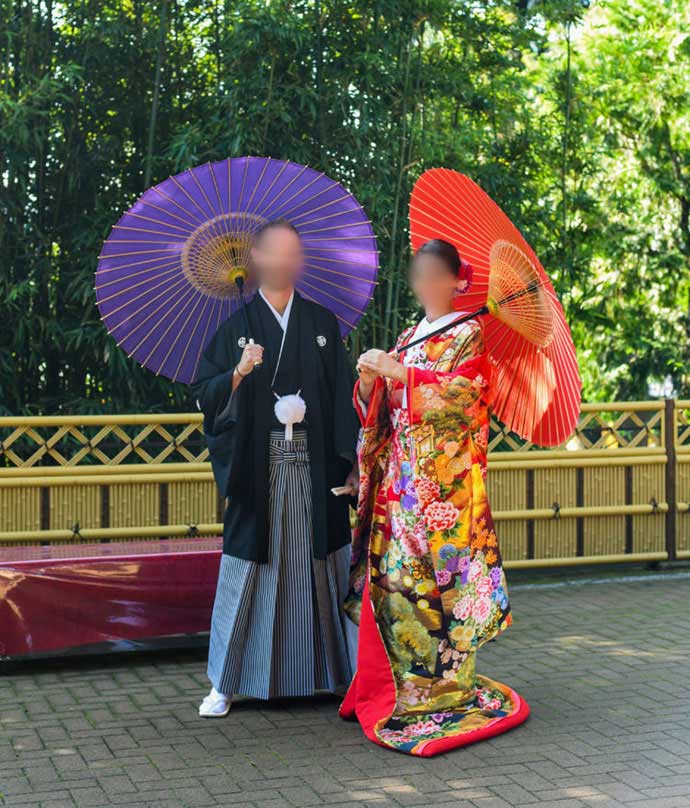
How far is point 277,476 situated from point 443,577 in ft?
2.51

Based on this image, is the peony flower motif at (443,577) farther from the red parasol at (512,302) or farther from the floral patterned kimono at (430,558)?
the red parasol at (512,302)

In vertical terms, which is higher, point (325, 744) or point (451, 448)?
point (451, 448)

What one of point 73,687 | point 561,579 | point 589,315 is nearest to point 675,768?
point 73,687

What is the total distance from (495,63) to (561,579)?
143 inches

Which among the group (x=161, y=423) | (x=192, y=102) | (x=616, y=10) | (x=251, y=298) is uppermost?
(x=616, y=10)

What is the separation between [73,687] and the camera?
15.9ft

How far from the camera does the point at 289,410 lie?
439 centimetres

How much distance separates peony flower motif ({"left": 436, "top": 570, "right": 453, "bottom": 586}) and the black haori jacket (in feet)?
1.69

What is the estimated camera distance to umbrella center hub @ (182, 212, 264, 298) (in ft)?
14.4

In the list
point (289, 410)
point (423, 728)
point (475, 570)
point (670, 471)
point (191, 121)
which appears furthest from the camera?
point (191, 121)

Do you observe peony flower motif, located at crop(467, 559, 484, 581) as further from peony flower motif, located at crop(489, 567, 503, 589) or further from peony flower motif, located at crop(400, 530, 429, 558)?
peony flower motif, located at crop(400, 530, 429, 558)

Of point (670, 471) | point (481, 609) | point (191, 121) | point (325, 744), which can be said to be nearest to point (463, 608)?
point (481, 609)

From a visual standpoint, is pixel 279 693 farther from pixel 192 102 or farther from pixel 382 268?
Result: pixel 192 102

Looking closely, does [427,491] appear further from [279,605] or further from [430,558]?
[279,605]
